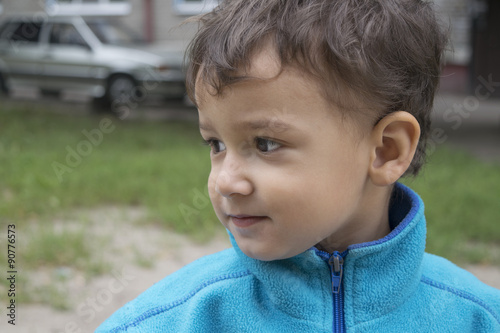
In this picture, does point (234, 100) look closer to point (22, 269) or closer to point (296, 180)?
point (296, 180)

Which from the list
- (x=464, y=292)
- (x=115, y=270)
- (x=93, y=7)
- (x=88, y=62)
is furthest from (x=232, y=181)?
(x=93, y=7)

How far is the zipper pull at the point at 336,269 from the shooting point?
128cm

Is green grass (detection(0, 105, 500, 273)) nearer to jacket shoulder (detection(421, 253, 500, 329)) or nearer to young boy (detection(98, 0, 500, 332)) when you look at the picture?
jacket shoulder (detection(421, 253, 500, 329))

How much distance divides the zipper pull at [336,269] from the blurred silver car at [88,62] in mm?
8205

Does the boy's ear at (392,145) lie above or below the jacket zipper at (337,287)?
above

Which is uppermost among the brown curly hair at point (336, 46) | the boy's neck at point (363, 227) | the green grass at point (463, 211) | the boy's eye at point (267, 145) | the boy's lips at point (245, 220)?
the brown curly hair at point (336, 46)

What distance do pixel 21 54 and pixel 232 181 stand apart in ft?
33.1

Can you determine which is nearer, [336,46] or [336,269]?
[336,46]

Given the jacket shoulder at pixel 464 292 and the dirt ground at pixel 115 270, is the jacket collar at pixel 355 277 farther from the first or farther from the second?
the dirt ground at pixel 115 270

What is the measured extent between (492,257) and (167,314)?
2.66 metres

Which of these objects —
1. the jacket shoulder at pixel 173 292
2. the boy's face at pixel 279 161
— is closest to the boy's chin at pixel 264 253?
the boy's face at pixel 279 161

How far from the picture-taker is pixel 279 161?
117 cm

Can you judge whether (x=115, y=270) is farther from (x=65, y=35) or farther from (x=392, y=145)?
(x=65, y=35)

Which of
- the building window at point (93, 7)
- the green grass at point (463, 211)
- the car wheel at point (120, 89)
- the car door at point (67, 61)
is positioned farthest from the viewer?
the building window at point (93, 7)
